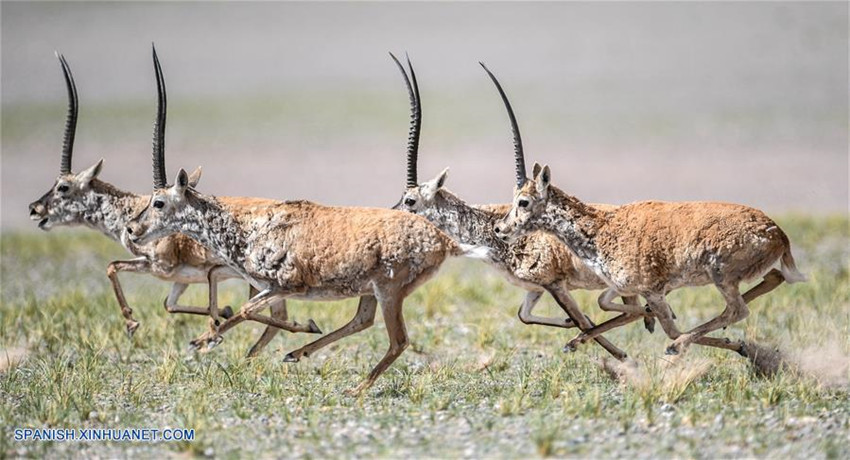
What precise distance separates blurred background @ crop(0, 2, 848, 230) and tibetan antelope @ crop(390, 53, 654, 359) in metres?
21.7

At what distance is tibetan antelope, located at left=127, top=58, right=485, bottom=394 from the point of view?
13.7m

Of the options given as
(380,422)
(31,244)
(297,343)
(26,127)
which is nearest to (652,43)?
(26,127)

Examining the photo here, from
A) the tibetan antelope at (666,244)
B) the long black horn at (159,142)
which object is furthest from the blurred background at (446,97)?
the tibetan antelope at (666,244)

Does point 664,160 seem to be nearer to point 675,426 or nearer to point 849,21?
point 849,21

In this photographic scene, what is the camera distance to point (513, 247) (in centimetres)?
1525

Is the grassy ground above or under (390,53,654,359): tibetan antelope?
under

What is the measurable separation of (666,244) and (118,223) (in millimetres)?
6836

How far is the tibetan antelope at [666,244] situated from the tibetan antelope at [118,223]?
3.97m

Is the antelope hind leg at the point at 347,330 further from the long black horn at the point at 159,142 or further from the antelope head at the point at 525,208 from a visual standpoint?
the long black horn at the point at 159,142

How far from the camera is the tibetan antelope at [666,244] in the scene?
1373 centimetres

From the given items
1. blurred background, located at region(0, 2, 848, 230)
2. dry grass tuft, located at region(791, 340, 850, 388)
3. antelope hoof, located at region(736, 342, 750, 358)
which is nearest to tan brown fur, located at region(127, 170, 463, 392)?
antelope hoof, located at region(736, 342, 750, 358)

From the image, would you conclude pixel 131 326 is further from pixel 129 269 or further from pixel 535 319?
pixel 535 319

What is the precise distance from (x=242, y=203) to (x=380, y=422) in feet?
12.0

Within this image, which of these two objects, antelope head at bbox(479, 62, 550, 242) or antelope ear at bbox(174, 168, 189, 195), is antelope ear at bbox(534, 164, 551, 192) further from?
antelope ear at bbox(174, 168, 189, 195)
